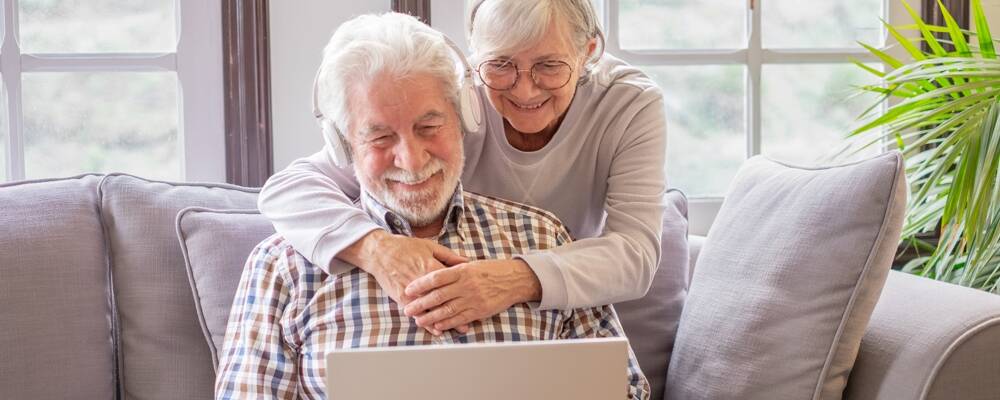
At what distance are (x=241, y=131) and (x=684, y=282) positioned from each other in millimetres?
1096

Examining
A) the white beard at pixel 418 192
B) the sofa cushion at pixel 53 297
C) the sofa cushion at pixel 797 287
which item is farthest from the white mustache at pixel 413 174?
the sofa cushion at pixel 53 297

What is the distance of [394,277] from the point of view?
1467 mm

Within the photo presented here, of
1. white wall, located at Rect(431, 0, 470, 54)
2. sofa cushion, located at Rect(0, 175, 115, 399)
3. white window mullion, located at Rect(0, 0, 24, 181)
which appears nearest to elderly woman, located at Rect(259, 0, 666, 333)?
sofa cushion, located at Rect(0, 175, 115, 399)

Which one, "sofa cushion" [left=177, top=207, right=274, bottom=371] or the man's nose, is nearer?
the man's nose

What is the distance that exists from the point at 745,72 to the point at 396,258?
153 cm

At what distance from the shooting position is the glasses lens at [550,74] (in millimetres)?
1713

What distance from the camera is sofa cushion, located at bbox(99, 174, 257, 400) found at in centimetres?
188

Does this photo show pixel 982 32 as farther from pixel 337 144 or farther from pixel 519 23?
pixel 337 144

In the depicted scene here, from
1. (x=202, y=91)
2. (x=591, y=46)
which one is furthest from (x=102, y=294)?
(x=591, y=46)

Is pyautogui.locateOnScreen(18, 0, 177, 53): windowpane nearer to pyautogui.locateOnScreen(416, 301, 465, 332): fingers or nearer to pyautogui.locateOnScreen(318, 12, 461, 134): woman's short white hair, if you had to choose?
pyautogui.locateOnScreen(318, 12, 461, 134): woman's short white hair

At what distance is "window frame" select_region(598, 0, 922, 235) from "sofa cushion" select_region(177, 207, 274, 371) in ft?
3.76

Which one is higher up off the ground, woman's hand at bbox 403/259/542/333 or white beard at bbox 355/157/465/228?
white beard at bbox 355/157/465/228

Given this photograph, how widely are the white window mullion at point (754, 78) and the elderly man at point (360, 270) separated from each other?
126 cm

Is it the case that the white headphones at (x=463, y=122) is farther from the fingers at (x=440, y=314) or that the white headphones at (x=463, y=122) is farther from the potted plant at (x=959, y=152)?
the potted plant at (x=959, y=152)
